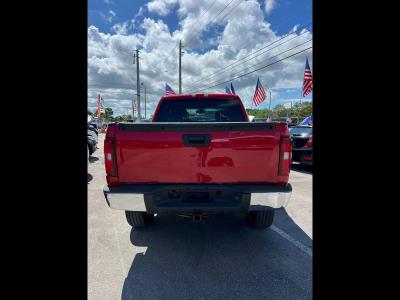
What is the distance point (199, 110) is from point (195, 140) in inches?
69.3

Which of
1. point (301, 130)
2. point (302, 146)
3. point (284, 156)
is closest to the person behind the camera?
point (284, 156)

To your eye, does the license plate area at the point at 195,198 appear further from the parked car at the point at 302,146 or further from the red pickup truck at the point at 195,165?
the parked car at the point at 302,146

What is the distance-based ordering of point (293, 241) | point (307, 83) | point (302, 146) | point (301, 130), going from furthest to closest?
1. point (307, 83)
2. point (301, 130)
3. point (302, 146)
4. point (293, 241)

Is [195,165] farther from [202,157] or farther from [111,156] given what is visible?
[111,156]

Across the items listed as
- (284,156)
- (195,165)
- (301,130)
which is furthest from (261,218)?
(301,130)

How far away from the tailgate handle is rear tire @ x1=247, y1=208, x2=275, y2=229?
4.81 feet

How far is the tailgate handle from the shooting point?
103 inches

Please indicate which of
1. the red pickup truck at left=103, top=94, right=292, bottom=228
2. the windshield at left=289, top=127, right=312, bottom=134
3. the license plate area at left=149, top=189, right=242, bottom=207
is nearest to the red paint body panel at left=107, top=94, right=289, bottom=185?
the red pickup truck at left=103, top=94, right=292, bottom=228

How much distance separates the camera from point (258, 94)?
851 inches

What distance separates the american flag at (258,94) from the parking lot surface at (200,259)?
18.1 metres

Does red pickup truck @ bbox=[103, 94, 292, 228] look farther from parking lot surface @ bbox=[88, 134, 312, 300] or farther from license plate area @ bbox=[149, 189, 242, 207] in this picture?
parking lot surface @ bbox=[88, 134, 312, 300]
